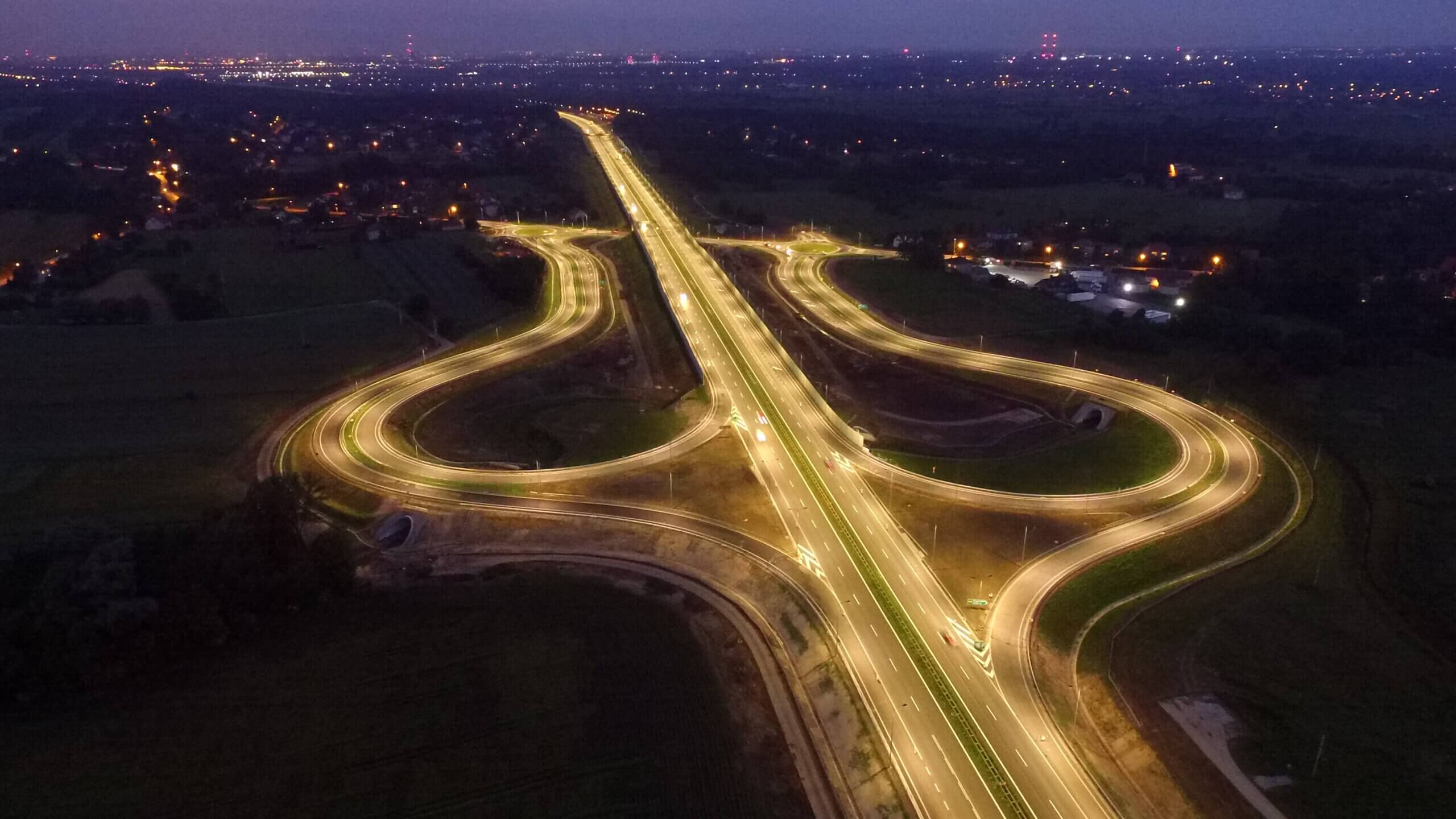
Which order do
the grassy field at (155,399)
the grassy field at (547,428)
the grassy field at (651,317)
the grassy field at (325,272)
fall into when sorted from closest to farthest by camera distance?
the grassy field at (155,399) < the grassy field at (547,428) < the grassy field at (651,317) < the grassy field at (325,272)

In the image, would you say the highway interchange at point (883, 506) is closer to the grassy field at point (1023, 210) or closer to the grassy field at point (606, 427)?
the grassy field at point (606, 427)

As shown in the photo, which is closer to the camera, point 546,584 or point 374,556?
point 546,584

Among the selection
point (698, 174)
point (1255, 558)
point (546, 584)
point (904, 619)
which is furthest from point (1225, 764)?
point (698, 174)

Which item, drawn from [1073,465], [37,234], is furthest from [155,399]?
[37,234]

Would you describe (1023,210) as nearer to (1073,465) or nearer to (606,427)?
(1073,465)

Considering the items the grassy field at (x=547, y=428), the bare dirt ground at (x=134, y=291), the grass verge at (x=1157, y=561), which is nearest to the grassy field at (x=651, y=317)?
the grassy field at (x=547, y=428)

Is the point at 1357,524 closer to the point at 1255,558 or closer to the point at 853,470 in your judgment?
the point at 1255,558
